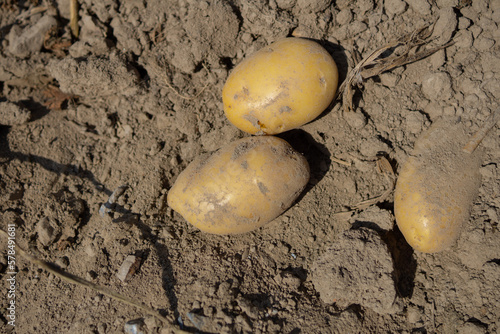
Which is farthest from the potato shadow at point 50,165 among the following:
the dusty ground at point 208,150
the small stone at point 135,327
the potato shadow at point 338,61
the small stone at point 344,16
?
the small stone at point 344,16

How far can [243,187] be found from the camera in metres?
2.25

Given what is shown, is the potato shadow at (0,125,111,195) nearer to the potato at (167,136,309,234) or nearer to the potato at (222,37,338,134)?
the potato at (167,136,309,234)

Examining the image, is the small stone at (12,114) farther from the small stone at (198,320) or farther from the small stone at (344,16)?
the small stone at (344,16)

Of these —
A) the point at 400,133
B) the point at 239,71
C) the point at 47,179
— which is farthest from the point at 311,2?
the point at 47,179

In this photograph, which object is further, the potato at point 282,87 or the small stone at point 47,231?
the small stone at point 47,231

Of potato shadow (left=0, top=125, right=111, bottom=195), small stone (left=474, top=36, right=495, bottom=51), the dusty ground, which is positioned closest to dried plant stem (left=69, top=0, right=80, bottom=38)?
the dusty ground

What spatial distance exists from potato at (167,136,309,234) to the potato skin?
2.27ft

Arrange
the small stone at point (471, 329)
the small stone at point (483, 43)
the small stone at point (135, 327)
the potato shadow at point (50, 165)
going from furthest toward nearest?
A: the potato shadow at point (50, 165)
the small stone at point (483, 43)
the small stone at point (135, 327)
the small stone at point (471, 329)

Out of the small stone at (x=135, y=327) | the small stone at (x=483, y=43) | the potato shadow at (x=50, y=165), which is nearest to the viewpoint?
the small stone at (x=135, y=327)

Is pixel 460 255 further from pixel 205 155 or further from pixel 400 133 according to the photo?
pixel 205 155

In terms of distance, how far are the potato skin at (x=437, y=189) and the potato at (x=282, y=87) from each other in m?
0.75

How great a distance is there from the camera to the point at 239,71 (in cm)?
243

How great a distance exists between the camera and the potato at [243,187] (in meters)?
2.26

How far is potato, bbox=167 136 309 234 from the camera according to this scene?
7.40 ft
